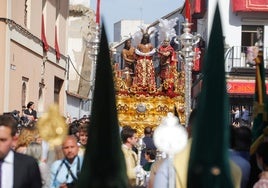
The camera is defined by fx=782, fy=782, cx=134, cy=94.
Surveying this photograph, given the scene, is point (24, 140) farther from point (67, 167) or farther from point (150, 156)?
point (150, 156)

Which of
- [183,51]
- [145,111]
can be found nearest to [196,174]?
[183,51]

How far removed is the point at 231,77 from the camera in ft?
120

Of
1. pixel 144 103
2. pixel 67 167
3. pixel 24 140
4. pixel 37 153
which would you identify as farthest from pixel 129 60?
pixel 67 167

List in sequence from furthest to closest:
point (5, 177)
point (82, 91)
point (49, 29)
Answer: point (82, 91) < point (49, 29) < point (5, 177)

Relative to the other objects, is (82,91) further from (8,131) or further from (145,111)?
(8,131)

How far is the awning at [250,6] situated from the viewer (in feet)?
120

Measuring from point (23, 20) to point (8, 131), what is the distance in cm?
2124

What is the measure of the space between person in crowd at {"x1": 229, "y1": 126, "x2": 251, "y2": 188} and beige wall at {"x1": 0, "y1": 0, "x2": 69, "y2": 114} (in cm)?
1690

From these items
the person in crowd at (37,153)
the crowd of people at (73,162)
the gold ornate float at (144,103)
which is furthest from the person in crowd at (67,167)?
the gold ornate float at (144,103)

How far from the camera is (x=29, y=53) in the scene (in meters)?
28.2

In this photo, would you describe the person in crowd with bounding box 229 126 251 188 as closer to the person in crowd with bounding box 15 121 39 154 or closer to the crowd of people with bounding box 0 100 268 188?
the crowd of people with bounding box 0 100 268 188

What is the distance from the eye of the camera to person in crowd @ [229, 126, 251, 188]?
7.07m

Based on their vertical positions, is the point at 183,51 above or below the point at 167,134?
above

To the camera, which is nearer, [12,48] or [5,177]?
[5,177]
